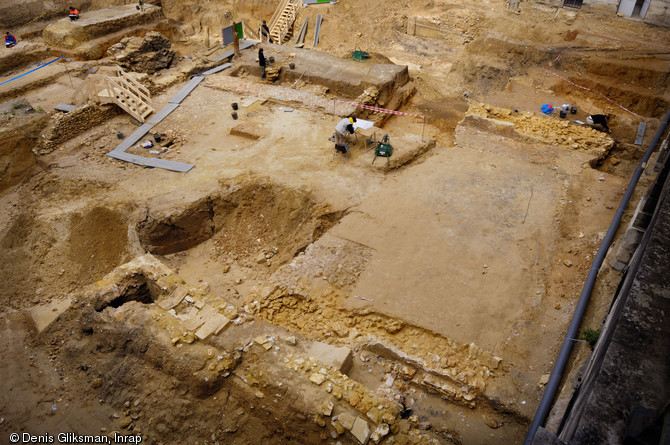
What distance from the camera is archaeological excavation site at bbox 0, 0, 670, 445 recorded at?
569 centimetres

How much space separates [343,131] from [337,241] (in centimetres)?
352

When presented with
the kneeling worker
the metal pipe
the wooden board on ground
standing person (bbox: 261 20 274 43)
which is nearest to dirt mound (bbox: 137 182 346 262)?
the kneeling worker

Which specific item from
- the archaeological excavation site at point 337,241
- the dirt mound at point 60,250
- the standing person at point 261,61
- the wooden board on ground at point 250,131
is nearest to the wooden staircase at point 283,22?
the archaeological excavation site at point 337,241

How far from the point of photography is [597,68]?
566 inches

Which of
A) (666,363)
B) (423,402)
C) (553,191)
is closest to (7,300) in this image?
(423,402)

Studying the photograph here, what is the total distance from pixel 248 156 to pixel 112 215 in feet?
11.4

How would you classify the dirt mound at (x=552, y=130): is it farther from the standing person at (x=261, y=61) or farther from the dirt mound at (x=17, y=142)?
the dirt mound at (x=17, y=142)

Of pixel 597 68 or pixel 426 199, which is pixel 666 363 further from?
pixel 597 68

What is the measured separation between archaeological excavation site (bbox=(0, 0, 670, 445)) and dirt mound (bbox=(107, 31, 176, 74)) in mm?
110

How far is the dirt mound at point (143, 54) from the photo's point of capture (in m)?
15.0

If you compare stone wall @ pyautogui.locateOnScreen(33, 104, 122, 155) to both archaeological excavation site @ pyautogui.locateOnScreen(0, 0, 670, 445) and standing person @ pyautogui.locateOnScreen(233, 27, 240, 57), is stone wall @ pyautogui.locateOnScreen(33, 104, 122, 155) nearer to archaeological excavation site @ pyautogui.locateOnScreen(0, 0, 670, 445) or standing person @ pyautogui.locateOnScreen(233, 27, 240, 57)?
archaeological excavation site @ pyautogui.locateOnScreen(0, 0, 670, 445)

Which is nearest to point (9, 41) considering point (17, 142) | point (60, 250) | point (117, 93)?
point (117, 93)

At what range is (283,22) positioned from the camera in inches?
815

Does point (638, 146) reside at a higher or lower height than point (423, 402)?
higher
